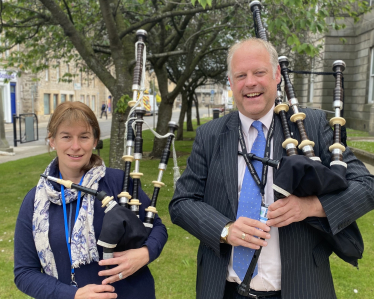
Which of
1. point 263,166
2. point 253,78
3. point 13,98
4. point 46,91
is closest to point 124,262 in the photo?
point 263,166

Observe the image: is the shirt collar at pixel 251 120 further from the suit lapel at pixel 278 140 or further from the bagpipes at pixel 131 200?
the bagpipes at pixel 131 200

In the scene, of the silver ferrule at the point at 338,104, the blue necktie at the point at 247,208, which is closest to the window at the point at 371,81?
the silver ferrule at the point at 338,104

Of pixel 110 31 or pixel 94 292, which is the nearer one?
Answer: pixel 94 292

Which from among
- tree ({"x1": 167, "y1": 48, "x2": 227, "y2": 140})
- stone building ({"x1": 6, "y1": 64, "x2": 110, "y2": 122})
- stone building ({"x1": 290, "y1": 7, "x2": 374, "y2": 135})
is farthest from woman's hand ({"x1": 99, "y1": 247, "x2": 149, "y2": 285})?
stone building ({"x1": 6, "y1": 64, "x2": 110, "y2": 122})

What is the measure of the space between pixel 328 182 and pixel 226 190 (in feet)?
1.68

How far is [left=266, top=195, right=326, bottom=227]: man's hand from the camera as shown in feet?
5.29

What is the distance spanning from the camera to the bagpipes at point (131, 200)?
169 cm

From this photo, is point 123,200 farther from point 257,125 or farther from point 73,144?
point 257,125

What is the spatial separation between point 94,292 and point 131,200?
48cm

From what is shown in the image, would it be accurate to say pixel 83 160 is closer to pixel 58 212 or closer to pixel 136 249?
pixel 58 212

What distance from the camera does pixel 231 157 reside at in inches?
76.5

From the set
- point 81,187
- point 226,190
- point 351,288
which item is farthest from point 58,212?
point 351,288

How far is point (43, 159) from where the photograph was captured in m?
12.8

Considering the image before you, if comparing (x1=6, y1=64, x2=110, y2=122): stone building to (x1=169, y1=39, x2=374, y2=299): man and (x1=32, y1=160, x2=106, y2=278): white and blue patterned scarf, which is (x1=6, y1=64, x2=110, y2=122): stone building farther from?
(x1=169, y1=39, x2=374, y2=299): man
